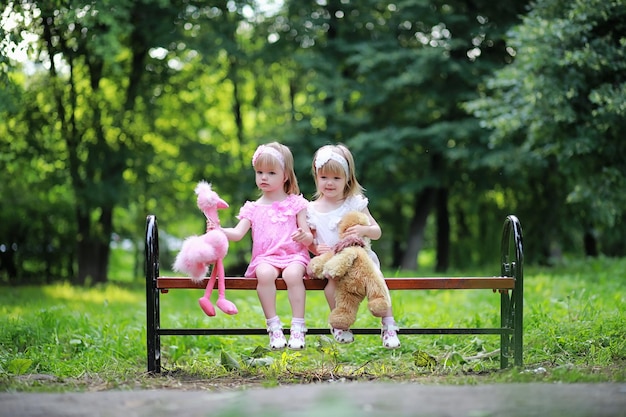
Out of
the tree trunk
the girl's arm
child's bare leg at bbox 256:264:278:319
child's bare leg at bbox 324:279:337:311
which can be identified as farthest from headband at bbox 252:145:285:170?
the tree trunk

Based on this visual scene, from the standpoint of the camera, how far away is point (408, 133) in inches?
621

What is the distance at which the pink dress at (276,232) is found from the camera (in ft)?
16.8

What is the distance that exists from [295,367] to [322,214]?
111cm

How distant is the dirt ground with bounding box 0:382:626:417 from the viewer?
134 inches

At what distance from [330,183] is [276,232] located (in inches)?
19.0

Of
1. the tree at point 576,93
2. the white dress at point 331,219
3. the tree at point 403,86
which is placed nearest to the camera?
the white dress at point 331,219

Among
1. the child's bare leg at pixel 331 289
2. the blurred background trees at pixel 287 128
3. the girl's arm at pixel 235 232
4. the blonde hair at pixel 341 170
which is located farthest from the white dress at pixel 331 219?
the blurred background trees at pixel 287 128

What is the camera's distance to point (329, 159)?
5262mm

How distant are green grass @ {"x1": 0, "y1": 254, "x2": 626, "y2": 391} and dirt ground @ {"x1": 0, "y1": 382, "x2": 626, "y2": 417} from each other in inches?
15.4

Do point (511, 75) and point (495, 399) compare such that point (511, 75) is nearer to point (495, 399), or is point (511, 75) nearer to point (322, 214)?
point (322, 214)

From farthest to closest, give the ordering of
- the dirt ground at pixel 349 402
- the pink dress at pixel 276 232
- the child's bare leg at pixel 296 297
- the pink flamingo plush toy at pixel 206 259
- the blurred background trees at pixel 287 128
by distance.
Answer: the blurred background trees at pixel 287 128, the pink dress at pixel 276 232, the child's bare leg at pixel 296 297, the pink flamingo plush toy at pixel 206 259, the dirt ground at pixel 349 402

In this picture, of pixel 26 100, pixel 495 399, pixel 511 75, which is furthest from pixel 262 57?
pixel 495 399

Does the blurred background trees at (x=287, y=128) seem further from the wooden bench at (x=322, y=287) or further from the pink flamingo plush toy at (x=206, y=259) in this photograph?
the pink flamingo plush toy at (x=206, y=259)

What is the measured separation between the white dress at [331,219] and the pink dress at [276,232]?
0.11m
